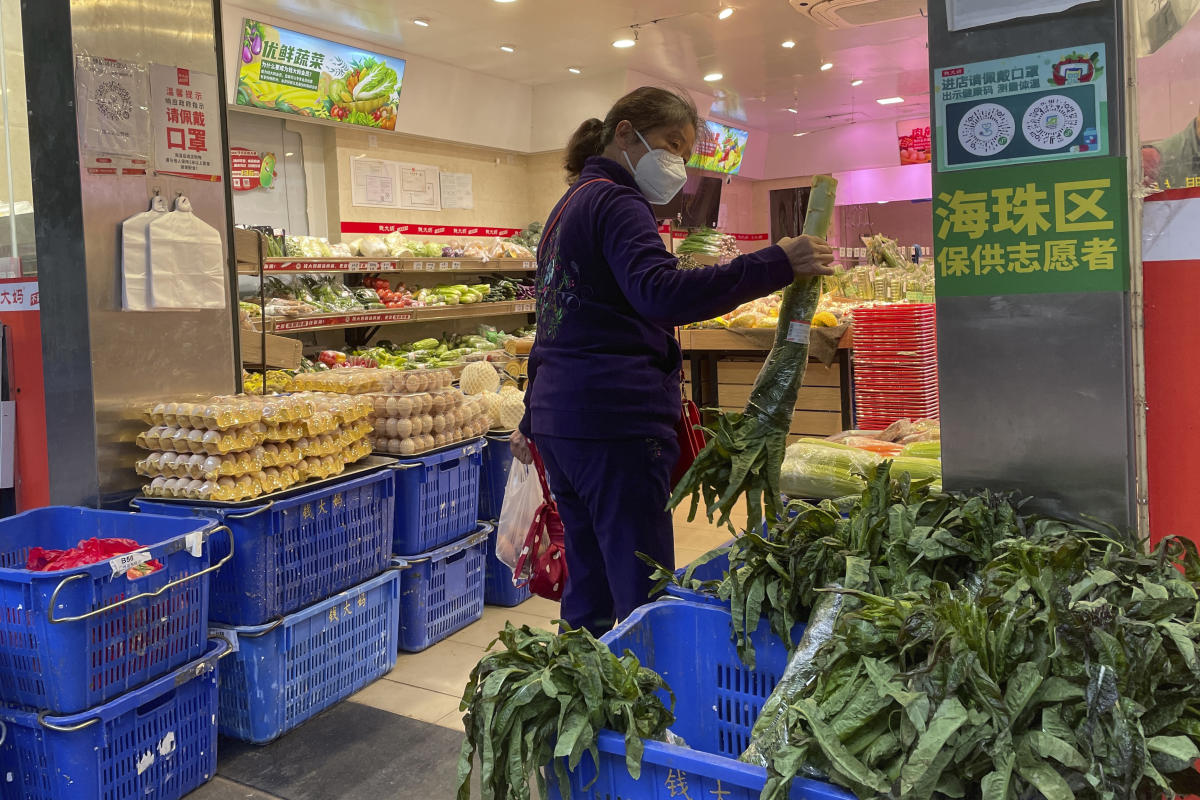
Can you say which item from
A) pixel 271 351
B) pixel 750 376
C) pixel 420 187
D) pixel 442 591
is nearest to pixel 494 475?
pixel 442 591

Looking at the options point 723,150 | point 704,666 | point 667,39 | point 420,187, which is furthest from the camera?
point 723,150

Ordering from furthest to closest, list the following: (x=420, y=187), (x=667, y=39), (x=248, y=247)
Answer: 1. (x=420, y=187)
2. (x=667, y=39)
3. (x=248, y=247)

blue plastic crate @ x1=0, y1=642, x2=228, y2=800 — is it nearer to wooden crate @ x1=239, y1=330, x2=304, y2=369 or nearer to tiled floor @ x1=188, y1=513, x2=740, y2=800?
tiled floor @ x1=188, y1=513, x2=740, y2=800

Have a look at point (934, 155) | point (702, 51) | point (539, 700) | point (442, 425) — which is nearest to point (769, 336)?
point (442, 425)

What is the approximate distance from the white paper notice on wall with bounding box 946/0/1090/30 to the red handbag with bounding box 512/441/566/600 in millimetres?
1805

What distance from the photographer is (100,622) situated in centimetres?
250

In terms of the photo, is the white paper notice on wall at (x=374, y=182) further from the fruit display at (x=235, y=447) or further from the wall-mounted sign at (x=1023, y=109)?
the wall-mounted sign at (x=1023, y=109)

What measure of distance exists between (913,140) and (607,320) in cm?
1318

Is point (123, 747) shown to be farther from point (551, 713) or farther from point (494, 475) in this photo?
point (494, 475)

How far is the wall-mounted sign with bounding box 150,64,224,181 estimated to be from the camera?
3416 mm

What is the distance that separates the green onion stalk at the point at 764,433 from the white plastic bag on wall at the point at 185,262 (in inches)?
89.6

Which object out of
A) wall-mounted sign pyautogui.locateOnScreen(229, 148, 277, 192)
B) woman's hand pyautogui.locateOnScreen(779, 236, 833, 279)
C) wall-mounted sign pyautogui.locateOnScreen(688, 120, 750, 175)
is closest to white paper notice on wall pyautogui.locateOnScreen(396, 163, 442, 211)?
wall-mounted sign pyautogui.locateOnScreen(229, 148, 277, 192)

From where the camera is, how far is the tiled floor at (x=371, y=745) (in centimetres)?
282

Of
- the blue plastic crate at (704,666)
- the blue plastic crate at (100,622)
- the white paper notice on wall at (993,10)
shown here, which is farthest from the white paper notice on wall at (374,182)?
the blue plastic crate at (704,666)
